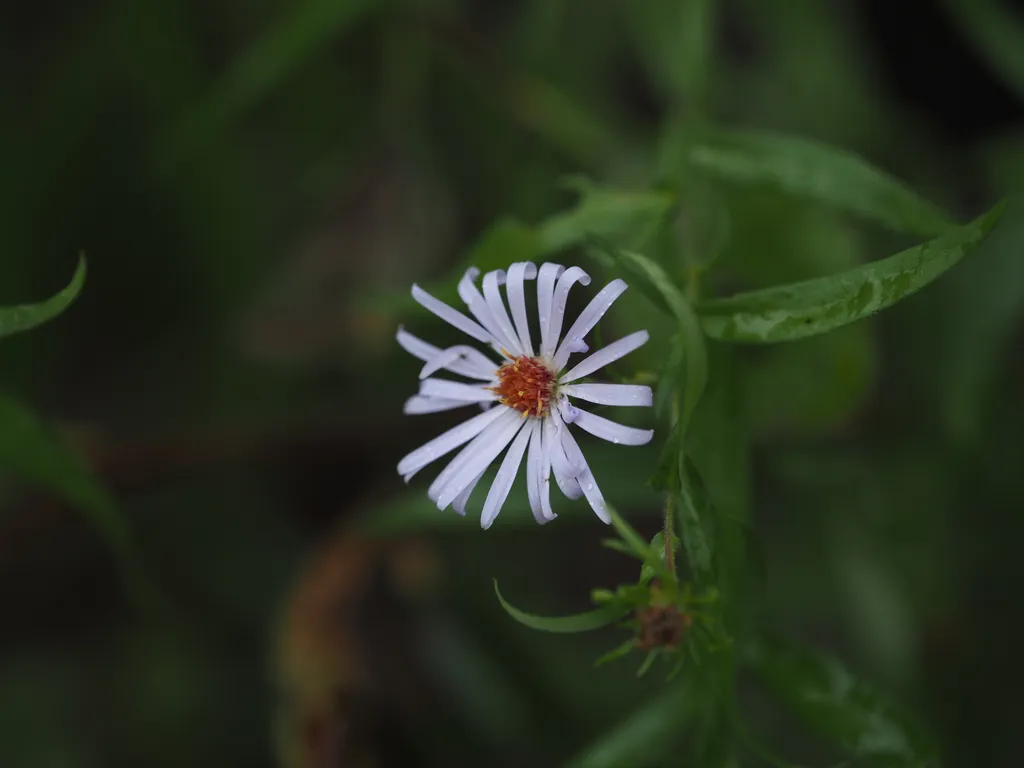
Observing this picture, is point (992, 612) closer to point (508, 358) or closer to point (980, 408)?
point (980, 408)

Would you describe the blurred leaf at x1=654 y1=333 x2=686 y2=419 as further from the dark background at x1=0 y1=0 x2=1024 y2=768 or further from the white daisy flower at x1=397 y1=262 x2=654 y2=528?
the dark background at x1=0 y1=0 x2=1024 y2=768

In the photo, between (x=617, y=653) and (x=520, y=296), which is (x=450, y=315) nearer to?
(x=520, y=296)

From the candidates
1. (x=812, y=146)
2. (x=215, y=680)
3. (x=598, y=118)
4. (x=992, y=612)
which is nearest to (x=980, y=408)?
(x=992, y=612)

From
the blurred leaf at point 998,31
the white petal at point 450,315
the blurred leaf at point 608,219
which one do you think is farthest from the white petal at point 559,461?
the blurred leaf at point 998,31

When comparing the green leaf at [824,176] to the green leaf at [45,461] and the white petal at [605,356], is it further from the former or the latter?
the green leaf at [45,461]

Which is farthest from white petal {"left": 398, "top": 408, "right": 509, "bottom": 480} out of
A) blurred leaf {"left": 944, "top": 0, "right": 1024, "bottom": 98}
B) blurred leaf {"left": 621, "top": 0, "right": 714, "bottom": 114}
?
blurred leaf {"left": 944, "top": 0, "right": 1024, "bottom": 98}
